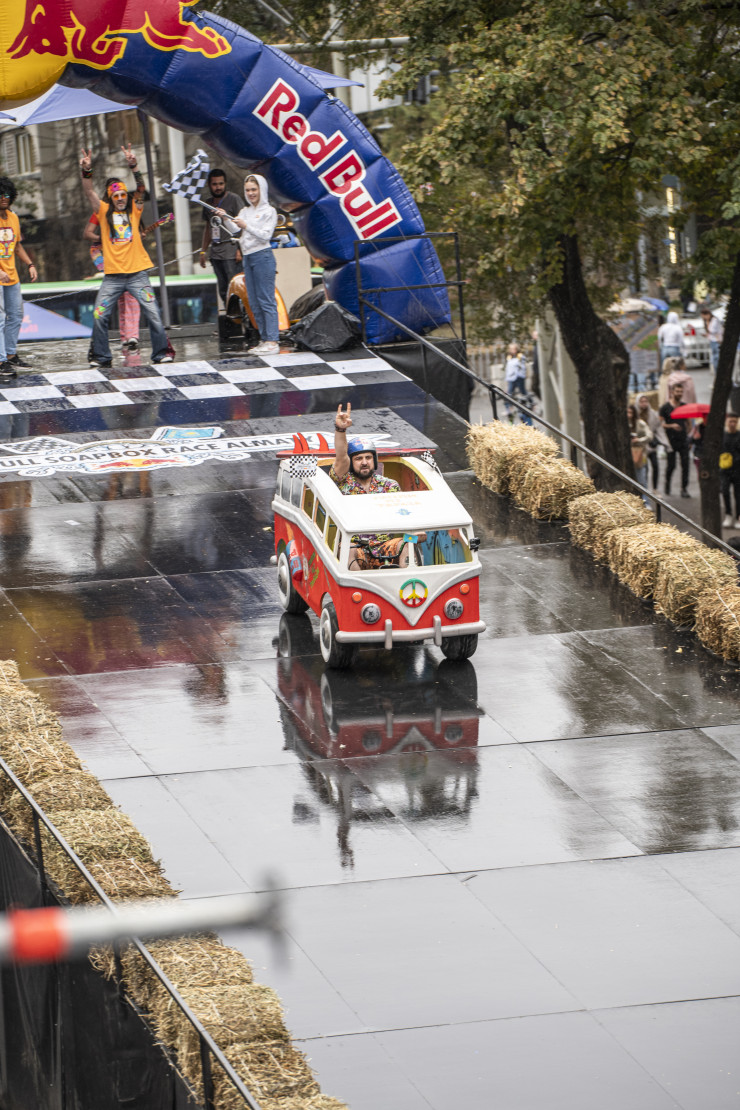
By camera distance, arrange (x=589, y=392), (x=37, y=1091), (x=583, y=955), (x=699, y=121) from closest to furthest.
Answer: (x=583, y=955) → (x=37, y=1091) → (x=699, y=121) → (x=589, y=392)

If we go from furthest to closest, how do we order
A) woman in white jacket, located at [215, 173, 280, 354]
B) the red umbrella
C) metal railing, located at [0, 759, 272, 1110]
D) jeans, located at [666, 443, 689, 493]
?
jeans, located at [666, 443, 689, 493], the red umbrella, woman in white jacket, located at [215, 173, 280, 354], metal railing, located at [0, 759, 272, 1110]

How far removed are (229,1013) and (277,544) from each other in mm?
7106

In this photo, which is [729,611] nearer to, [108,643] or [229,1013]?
[108,643]

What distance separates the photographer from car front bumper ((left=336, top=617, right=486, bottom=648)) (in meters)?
12.0

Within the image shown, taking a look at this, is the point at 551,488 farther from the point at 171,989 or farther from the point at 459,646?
the point at 171,989

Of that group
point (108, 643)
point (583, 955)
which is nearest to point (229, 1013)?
point (583, 955)

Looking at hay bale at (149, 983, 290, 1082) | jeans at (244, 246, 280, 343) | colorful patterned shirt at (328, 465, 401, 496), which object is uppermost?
jeans at (244, 246, 280, 343)

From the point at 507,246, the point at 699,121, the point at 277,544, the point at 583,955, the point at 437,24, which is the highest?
the point at 437,24

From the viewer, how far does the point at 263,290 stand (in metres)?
22.0

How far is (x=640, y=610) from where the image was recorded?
1421cm

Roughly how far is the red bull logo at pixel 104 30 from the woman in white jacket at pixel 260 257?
1.88 meters

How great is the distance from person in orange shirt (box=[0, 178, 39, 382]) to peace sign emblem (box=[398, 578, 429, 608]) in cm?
965

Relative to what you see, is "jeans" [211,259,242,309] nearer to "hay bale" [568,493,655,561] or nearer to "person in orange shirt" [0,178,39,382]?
"person in orange shirt" [0,178,39,382]

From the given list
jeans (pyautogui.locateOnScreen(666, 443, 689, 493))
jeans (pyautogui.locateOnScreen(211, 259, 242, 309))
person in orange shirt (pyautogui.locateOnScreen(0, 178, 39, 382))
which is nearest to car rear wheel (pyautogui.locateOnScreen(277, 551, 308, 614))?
person in orange shirt (pyautogui.locateOnScreen(0, 178, 39, 382))
